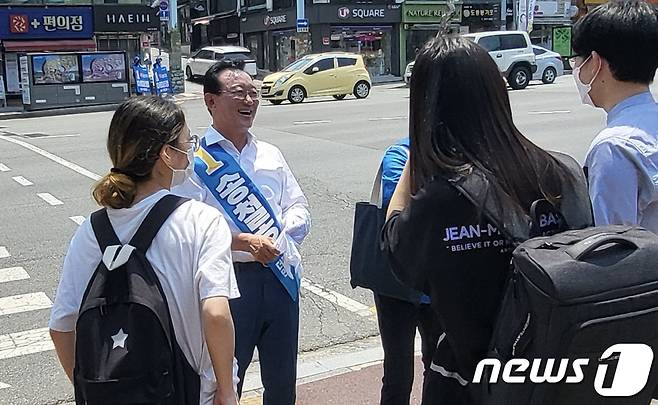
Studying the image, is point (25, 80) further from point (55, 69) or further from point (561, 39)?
point (561, 39)

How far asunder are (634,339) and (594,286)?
20 cm

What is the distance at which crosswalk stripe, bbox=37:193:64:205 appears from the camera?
9930 mm

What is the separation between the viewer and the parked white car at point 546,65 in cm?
3041

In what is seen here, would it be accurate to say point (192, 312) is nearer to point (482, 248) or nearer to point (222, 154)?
point (482, 248)

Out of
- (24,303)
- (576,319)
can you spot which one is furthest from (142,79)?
(576,319)

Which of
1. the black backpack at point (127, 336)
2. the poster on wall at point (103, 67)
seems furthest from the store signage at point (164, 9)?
the black backpack at point (127, 336)

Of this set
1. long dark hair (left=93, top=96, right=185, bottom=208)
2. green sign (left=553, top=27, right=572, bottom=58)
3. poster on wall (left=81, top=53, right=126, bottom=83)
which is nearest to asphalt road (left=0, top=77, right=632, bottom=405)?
long dark hair (left=93, top=96, right=185, bottom=208)

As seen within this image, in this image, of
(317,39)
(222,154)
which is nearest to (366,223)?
(222,154)

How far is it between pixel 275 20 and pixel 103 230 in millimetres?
41034

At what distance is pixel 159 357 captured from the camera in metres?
2.12

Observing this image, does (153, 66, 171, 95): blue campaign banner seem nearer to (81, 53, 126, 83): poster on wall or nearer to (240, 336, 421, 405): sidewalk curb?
(81, 53, 126, 83): poster on wall

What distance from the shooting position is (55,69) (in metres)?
26.1

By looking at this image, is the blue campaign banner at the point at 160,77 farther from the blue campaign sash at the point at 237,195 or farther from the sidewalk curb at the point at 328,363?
the blue campaign sash at the point at 237,195

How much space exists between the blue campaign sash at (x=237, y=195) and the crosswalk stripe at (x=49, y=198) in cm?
725
